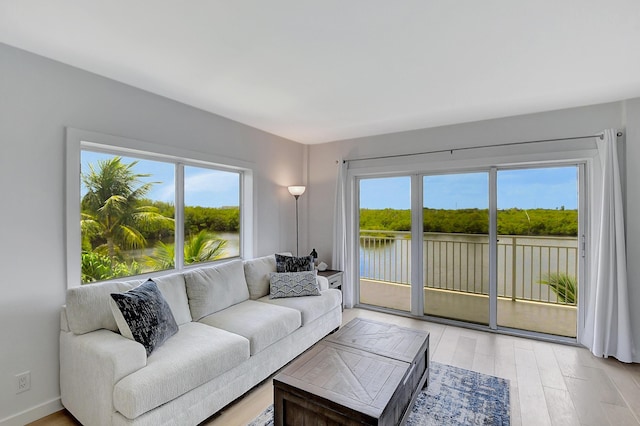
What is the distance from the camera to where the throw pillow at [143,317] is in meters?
1.95

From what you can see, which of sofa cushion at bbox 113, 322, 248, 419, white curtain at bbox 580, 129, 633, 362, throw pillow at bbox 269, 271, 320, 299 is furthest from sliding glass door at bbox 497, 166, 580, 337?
sofa cushion at bbox 113, 322, 248, 419

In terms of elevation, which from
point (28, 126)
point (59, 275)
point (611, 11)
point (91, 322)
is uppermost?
point (611, 11)

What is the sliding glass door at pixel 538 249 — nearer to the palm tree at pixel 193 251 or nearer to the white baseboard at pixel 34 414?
the palm tree at pixel 193 251

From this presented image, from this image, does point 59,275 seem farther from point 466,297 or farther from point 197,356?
point 466,297

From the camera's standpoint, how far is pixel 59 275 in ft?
7.29

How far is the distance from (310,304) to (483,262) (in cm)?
224

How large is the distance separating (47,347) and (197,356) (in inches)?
45.9

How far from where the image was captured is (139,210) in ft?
9.34

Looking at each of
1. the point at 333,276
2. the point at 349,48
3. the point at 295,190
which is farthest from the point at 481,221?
the point at 349,48

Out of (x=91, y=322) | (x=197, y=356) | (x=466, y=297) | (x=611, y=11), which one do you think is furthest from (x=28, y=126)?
(x=466, y=297)

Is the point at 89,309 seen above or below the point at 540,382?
above

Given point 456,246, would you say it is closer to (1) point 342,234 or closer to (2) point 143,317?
(1) point 342,234

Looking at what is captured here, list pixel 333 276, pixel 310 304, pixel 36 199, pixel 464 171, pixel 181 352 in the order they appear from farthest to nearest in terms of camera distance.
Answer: pixel 333 276, pixel 464 171, pixel 310 304, pixel 36 199, pixel 181 352

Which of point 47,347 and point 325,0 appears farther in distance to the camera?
point 47,347
